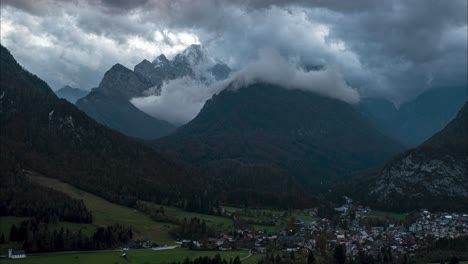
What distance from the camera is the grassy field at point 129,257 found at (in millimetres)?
108681

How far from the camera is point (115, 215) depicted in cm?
15625

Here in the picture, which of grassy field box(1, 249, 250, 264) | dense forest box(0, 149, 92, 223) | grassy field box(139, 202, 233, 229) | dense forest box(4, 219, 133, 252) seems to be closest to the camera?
grassy field box(1, 249, 250, 264)

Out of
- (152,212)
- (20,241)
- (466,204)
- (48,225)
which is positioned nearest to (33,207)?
(48,225)

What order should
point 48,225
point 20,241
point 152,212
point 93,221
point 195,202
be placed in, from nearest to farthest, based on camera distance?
point 20,241, point 48,225, point 93,221, point 152,212, point 195,202

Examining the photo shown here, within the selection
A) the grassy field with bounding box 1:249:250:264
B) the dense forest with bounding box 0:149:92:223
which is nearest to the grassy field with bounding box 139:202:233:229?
the dense forest with bounding box 0:149:92:223

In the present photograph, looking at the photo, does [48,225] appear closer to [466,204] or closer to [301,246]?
[301,246]

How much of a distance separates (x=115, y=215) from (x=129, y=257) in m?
41.7

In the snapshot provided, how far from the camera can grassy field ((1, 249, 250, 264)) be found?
357 feet

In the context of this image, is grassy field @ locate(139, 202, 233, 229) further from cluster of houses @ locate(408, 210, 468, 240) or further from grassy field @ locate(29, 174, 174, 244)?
cluster of houses @ locate(408, 210, 468, 240)

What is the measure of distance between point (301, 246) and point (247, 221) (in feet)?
124

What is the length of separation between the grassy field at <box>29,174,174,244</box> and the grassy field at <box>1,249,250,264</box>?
14687mm

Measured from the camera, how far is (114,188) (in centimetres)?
18900

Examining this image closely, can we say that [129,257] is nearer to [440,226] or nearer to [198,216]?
[198,216]

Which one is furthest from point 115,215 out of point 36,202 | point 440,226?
point 440,226
